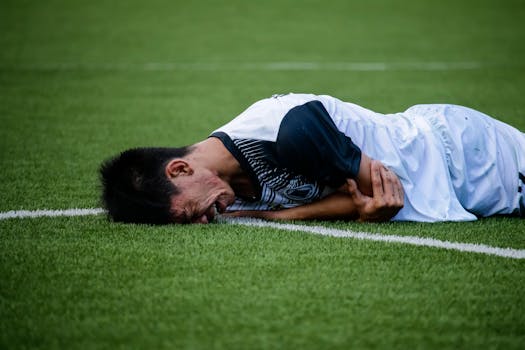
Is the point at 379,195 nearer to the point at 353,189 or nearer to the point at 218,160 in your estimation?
the point at 353,189

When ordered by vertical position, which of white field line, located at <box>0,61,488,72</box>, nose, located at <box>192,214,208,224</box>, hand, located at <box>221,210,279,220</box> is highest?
nose, located at <box>192,214,208,224</box>

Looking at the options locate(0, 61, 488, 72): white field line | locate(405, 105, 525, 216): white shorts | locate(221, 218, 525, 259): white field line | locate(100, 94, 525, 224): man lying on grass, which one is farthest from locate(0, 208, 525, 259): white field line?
locate(0, 61, 488, 72): white field line

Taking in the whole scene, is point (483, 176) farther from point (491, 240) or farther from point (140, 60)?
point (140, 60)

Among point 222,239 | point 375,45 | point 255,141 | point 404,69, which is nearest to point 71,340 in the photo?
point 222,239

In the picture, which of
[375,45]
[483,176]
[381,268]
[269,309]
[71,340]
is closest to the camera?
[71,340]

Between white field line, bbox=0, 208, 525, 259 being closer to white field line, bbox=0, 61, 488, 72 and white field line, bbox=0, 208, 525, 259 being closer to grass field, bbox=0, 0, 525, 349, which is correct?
grass field, bbox=0, 0, 525, 349

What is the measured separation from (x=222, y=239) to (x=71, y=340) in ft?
3.48

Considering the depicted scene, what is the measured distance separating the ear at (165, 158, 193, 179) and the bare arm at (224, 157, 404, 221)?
1.52 ft

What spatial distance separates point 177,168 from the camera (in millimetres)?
3453

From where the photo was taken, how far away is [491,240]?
3379mm

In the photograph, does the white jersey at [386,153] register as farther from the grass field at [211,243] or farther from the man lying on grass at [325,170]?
the grass field at [211,243]

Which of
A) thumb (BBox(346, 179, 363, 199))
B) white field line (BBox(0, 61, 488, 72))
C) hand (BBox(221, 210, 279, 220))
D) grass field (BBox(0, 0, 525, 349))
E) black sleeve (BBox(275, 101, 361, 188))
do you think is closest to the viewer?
grass field (BBox(0, 0, 525, 349))

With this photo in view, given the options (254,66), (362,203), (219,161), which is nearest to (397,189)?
(362,203)

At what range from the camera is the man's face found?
3.43m
